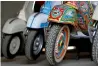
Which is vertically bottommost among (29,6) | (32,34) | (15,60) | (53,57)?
(15,60)

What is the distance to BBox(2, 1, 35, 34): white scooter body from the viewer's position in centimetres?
187

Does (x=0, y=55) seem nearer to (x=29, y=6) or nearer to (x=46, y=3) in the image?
(x=29, y=6)

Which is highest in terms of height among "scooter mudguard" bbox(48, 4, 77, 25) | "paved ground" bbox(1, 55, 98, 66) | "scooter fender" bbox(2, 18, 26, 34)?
"scooter mudguard" bbox(48, 4, 77, 25)

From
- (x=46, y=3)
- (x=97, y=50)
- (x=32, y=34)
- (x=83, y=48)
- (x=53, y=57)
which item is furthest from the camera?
(x=83, y=48)

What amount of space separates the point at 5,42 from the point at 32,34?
0.27m

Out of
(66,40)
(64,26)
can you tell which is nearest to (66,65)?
(66,40)

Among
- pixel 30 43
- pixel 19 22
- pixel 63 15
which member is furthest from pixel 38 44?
pixel 63 15

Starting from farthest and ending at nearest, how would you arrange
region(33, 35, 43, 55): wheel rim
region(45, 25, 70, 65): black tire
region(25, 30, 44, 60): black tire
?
region(33, 35, 43, 55): wheel rim < region(25, 30, 44, 60): black tire < region(45, 25, 70, 65): black tire

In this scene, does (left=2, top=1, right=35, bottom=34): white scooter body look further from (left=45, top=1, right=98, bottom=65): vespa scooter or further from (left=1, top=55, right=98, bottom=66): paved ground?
(left=45, top=1, right=98, bottom=65): vespa scooter

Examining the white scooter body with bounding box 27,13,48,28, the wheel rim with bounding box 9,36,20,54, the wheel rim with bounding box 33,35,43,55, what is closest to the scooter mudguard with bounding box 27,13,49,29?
the white scooter body with bounding box 27,13,48,28

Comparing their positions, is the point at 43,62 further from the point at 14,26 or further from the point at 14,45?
the point at 14,26

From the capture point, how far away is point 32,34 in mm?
1772

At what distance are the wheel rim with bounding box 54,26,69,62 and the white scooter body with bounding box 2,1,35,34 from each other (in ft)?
1.39

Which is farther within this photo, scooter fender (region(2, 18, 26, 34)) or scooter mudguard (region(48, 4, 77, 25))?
scooter fender (region(2, 18, 26, 34))
